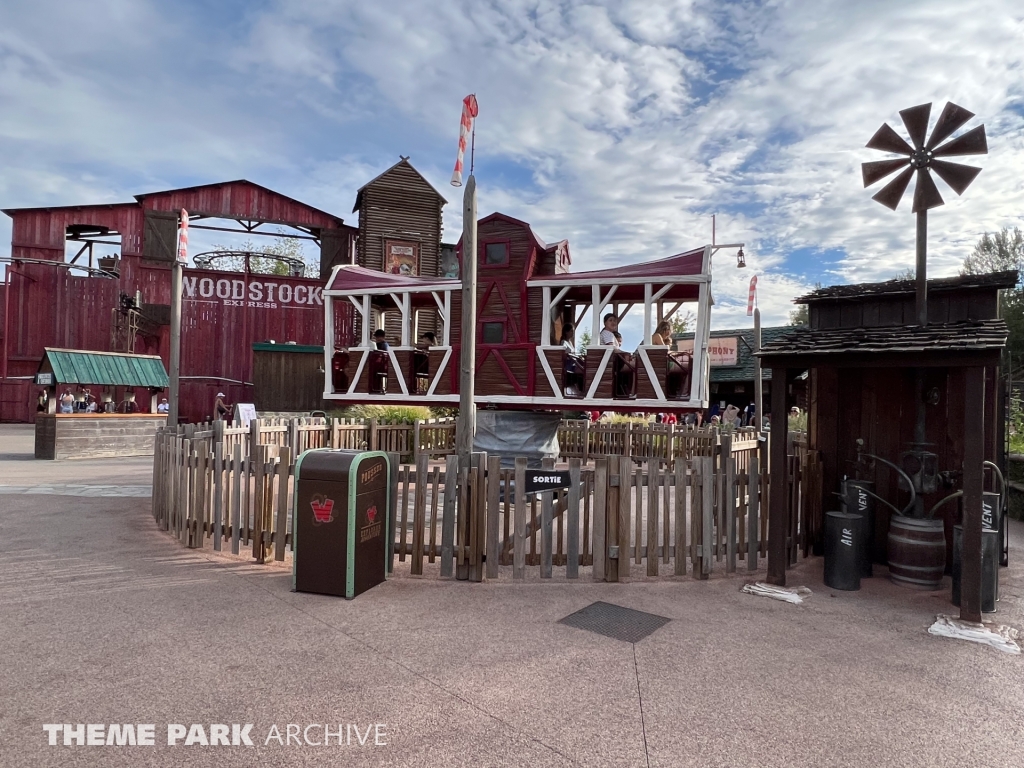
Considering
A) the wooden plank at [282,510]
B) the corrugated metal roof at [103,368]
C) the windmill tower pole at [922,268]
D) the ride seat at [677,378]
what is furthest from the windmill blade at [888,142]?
the corrugated metal roof at [103,368]

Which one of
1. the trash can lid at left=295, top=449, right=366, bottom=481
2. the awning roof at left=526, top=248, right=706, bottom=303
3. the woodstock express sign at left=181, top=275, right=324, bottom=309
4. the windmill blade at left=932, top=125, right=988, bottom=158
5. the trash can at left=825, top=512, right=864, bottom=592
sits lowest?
the trash can at left=825, top=512, right=864, bottom=592

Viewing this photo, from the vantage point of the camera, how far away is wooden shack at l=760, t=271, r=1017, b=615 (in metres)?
5.57

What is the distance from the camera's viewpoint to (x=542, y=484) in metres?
6.15

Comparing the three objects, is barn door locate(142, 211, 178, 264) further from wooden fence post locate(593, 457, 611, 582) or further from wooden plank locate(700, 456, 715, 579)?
wooden plank locate(700, 456, 715, 579)

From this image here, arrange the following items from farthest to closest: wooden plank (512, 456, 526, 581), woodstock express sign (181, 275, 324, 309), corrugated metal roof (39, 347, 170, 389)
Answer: woodstock express sign (181, 275, 324, 309) < corrugated metal roof (39, 347, 170, 389) < wooden plank (512, 456, 526, 581)

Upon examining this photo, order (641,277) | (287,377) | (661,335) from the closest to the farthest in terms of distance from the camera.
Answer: (641,277) → (661,335) → (287,377)

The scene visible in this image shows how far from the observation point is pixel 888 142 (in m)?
6.90

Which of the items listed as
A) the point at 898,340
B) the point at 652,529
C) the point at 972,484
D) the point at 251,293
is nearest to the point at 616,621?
the point at 652,529

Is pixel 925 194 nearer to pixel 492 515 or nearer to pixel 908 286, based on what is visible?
pixel 908 286

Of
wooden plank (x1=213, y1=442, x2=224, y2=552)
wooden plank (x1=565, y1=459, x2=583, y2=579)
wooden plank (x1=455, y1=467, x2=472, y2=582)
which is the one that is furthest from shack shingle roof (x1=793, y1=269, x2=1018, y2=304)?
wooden plank (x1=213, y1=442, x2=224, y2=552)

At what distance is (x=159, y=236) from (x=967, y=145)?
3006 cm

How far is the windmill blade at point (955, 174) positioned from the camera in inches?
257

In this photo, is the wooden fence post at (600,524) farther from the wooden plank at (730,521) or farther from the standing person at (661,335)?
the standing person at (661,335)

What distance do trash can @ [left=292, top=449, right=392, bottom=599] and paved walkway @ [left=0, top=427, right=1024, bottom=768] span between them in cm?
19
